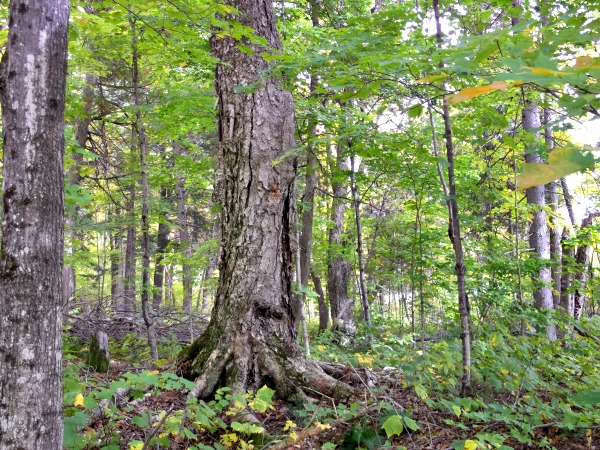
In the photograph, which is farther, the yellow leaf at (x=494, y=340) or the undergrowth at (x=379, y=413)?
the yellow leaf at (x=494, y=340)

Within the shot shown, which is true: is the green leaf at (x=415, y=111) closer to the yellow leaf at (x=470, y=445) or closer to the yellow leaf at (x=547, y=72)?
the yellow leaf at (x=547, y=72)

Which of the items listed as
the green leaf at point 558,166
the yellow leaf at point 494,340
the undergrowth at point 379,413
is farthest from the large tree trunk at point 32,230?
the yellow leaf at point 494,340

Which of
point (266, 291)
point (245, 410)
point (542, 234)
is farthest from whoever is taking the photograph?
point (542, 234)

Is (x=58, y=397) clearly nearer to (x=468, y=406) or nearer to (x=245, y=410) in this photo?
(x=245, y=410)

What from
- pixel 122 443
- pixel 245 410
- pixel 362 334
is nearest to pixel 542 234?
pixel 362 334

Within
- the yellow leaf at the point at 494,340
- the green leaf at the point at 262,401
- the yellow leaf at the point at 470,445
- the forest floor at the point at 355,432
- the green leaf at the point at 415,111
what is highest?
the green leaf at the point at 415,111

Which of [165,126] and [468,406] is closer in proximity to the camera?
[468,406]

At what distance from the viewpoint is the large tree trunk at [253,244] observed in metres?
4.15

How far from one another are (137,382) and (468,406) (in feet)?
7.91

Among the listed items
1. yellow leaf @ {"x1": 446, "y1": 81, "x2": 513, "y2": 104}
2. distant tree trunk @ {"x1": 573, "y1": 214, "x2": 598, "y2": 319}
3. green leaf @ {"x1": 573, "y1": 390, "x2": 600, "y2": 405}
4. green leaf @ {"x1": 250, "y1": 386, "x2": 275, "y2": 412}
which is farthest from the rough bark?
distant tree trunk @ {"x1": 573, "y1": 214, "x2": 598, "y2": 319}

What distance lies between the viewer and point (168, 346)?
6883mm

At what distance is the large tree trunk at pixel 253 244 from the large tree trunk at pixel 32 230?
1963 millimetres

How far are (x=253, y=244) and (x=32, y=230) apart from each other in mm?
2445

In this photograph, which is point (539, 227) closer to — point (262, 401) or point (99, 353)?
point (262, 401)
